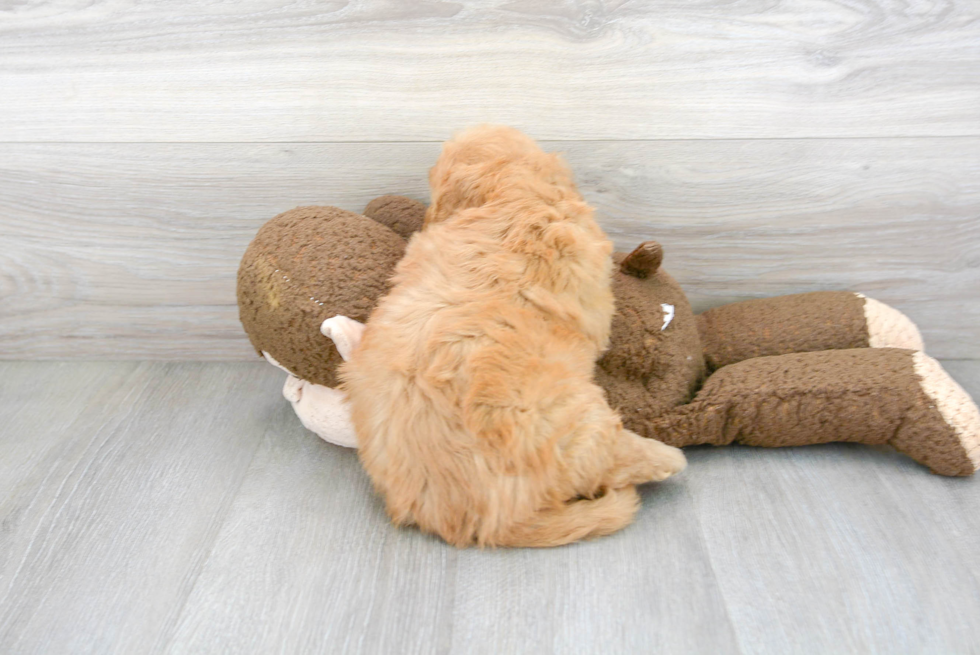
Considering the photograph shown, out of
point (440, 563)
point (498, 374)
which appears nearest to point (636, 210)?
point (498, 374)

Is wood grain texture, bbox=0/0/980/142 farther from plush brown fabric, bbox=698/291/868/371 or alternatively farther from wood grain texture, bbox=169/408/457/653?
wood grain texture, bbox=169/408/457/653

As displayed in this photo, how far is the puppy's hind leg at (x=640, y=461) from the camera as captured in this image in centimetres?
88

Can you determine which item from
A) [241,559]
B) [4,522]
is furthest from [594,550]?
[4,522]

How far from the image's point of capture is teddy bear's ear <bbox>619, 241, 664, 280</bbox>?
1001 mm

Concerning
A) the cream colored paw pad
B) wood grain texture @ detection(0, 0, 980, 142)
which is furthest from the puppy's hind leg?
wood grain texture @ detection(0, 0, 980, 142)

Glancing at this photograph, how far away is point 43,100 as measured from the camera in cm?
113

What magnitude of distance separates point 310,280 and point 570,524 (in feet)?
1.52

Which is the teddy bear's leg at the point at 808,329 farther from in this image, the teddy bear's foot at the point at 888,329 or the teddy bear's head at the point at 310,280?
the teddy bear's head at the point at 310,280

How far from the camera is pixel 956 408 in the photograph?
3.07ft

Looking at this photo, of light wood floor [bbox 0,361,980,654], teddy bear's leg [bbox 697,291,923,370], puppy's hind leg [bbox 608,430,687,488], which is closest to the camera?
light wood floor [bbox 0,361,980,654]

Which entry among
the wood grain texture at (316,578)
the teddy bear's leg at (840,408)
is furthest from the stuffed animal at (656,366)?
the wood grain texture at (316,578)

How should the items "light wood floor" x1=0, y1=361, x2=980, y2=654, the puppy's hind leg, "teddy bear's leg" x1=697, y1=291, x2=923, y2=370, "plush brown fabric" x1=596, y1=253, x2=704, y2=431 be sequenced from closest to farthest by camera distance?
"light wood floor" x1=0, y1=361, x2=980, y2=654, the puppy's hind leg, "plush brown fabric" x1=596, y1=253, x2=704, y2=431, "teddy bear's leg" x1=697, y1=291, x2=923, y2=370

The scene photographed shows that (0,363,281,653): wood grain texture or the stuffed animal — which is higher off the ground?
the stuffed animal

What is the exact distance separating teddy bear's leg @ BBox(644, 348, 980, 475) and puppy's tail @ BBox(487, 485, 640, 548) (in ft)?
0.56
